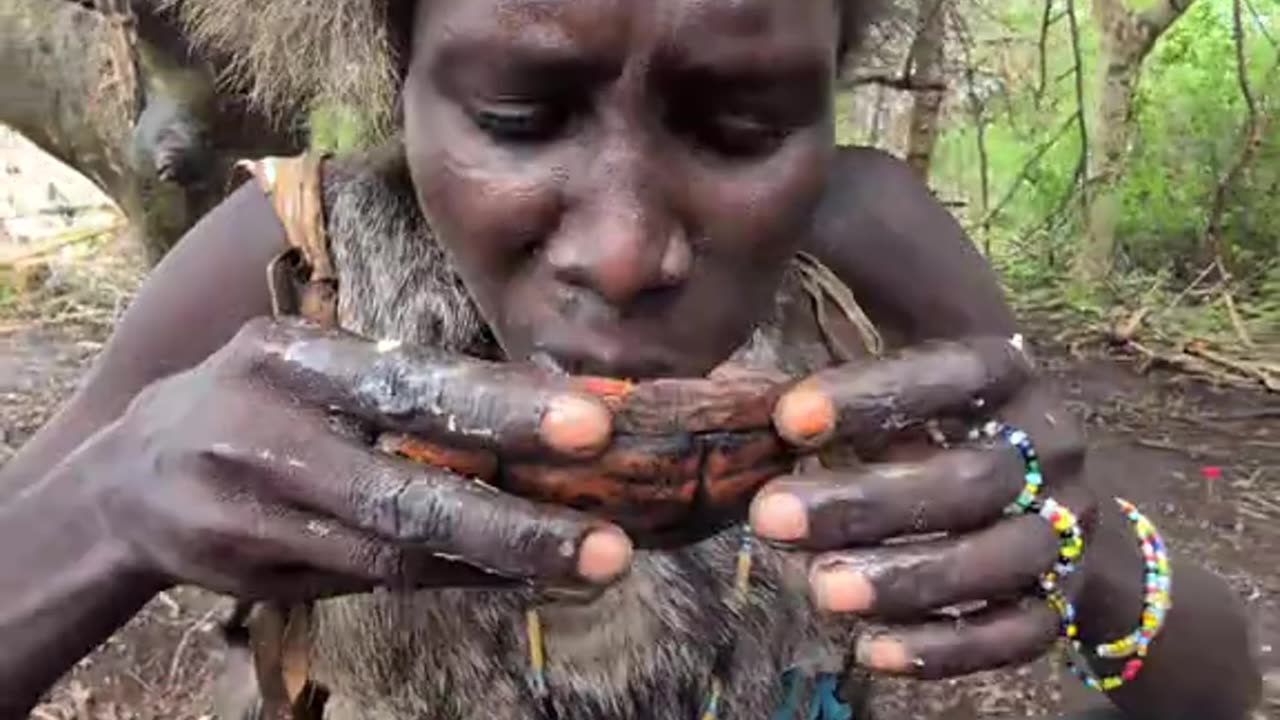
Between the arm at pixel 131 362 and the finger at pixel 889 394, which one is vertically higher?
the finger at pixel 889 394

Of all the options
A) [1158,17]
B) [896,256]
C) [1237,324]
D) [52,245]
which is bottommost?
[52,245]

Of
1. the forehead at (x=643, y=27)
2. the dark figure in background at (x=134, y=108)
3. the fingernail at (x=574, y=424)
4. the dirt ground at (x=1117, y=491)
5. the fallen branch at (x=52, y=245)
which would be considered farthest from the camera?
the fallen branch at (x=52, y=245)

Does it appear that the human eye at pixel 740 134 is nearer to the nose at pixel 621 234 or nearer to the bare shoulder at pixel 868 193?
the nose at pixel 621 234

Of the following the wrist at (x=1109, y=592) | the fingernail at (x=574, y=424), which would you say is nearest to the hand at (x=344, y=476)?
the fingernail at (x=574, y=424)

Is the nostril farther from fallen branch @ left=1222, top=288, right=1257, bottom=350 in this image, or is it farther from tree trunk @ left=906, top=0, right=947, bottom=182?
fallen branch @ left=1222, top=288, right=1257, bottom=350

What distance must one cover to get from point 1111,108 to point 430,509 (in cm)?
488

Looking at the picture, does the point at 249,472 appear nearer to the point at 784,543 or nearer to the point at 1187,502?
the point at 784,543

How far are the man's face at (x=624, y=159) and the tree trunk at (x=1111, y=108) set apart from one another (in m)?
4.03

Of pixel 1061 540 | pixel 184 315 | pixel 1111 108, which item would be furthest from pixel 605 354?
pixel 1111 108

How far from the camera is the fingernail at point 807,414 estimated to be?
106 centimetres

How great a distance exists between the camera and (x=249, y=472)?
109 centimetres

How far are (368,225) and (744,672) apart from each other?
55 centimetres

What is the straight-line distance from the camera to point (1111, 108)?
554cm

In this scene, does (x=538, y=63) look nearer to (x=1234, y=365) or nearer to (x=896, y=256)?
(x=896, y=256)
